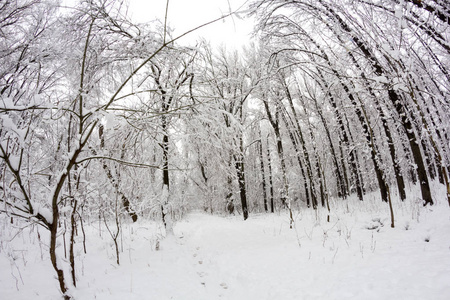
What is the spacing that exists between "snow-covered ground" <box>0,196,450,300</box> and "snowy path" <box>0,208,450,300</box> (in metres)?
0.01

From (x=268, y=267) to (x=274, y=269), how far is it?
0.52ft

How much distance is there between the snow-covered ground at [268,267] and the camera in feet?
9.43

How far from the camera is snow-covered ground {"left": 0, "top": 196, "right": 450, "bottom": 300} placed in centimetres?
288

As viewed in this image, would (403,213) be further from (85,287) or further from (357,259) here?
(85,287)

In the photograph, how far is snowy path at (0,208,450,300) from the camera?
9.37 ft

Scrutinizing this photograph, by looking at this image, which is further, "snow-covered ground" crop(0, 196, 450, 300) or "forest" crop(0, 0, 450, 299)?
"snow-covered ground" crop(0, 196, 450, 300)

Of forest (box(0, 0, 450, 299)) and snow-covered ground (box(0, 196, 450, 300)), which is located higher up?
forest (box(0, 0, 450, 299))

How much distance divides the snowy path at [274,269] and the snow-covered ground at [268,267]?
0.01 metres

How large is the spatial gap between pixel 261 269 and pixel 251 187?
21.5 meters

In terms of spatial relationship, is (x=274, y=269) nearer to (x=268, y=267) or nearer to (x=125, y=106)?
(x=268, y=267)

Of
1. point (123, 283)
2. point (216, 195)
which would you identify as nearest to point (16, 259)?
point (123, 283)

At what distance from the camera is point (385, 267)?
10.7 ft

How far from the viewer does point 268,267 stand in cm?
421

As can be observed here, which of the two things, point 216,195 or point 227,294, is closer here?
point 227,294
